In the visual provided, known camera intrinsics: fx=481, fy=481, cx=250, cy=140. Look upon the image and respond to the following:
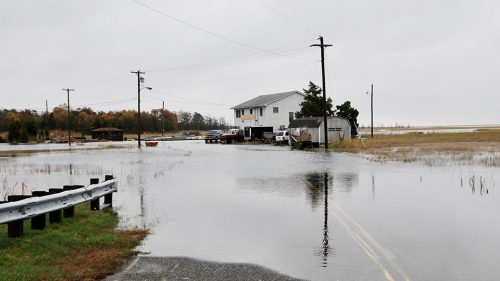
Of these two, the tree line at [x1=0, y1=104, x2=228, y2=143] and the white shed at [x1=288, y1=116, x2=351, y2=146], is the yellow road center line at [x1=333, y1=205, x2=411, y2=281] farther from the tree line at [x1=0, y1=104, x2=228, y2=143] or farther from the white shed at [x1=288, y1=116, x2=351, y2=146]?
the tree line at [x1=0, y1=104, x2=228, y2=143]

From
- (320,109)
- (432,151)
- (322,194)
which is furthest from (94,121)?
(322,194)

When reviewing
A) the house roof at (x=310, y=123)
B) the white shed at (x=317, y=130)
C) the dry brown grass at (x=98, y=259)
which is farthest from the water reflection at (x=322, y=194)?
the house roof at (x=310, y=123)

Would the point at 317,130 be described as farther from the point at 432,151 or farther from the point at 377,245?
the point at 377,245

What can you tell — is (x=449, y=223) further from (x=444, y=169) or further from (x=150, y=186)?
(x=444, y=169)

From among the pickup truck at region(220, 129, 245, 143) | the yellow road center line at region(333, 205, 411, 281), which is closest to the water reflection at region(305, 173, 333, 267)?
the yellow road center line at region(333, 205, 411, 281)

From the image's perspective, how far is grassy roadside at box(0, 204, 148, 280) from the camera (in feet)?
22.1

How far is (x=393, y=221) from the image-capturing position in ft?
35.0

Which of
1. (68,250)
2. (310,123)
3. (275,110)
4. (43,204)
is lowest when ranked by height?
(68,250)

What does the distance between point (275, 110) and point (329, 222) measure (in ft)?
235

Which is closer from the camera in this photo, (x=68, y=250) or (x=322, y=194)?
(x=68, y=250)

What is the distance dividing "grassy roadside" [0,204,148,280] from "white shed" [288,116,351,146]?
4654 cm

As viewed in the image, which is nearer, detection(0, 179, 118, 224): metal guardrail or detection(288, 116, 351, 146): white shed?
detection(0, 179, 118, 224): metal guardrail

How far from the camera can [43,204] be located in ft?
31.1

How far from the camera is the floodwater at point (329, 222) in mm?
7234
